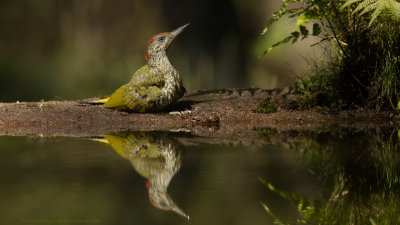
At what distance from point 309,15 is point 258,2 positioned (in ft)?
21.6

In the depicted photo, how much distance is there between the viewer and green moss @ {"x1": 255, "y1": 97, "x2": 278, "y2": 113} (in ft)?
21.0

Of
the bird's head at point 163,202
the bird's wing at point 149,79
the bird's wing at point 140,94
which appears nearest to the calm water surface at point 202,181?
the bird's head at point 163,202

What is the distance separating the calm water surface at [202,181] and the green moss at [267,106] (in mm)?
1695

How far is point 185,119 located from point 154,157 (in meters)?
2.45


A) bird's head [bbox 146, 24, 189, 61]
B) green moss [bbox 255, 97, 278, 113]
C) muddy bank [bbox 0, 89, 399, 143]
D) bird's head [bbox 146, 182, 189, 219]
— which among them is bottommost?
bird's head [bbox 146, 182, 189, 219]

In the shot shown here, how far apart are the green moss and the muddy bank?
0.08 metres

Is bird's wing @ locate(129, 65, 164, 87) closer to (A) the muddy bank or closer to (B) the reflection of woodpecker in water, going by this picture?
(A) the muddy bank

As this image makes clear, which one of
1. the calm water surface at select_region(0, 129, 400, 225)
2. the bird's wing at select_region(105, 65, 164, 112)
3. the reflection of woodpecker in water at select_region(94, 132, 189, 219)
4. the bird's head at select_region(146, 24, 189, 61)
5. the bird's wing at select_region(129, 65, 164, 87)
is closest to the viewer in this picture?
the calm water surface at select_region(0, 129, 400, 225)

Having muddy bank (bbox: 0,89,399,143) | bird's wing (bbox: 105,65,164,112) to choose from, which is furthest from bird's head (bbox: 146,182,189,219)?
bird's wing (bbox: 105,65,164,112)

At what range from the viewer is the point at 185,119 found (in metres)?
6.23

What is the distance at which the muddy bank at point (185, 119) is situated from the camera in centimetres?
554

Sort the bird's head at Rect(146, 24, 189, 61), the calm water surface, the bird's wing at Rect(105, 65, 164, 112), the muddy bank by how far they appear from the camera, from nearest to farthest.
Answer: the calm water surface, the muddy bank, the bird's wing at Rect(105, 65, 164, 112), the bird's head at Rect(146, 24, 189, 61)

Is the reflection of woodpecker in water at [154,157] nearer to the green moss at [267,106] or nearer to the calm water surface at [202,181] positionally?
the calm water surface at [202,181]

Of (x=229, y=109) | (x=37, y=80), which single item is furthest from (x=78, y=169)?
(x=37, y=80)
